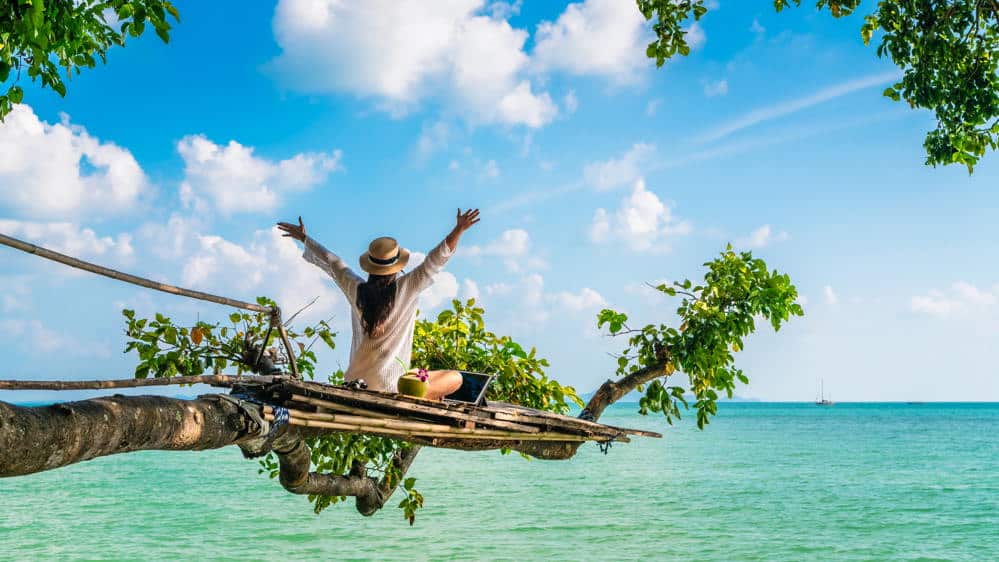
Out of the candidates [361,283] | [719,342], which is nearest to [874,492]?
[719,342]

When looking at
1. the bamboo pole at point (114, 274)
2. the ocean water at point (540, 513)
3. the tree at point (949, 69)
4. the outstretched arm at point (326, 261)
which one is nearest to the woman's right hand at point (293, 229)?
the outstretched arm at point (326, 261)

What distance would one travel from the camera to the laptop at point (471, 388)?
444 cm

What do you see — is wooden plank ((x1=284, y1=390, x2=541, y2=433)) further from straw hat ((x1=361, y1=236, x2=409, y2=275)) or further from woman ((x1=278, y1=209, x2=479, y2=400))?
straw hat ((x1=361, y1=236, x2=409, y2=275))

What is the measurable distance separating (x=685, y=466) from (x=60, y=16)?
1105 inches

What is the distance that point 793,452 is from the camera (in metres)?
35.9

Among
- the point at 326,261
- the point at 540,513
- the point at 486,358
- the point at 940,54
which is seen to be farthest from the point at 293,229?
the point at 540,513

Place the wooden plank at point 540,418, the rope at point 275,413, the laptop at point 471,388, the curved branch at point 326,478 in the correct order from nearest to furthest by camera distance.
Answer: the rope at point 275,413, the wooden plank at point 540,418, the curved branch at point 326,478, the laptop at point 471,388

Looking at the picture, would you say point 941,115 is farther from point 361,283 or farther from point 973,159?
point 361,283

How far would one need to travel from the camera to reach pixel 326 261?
473cm

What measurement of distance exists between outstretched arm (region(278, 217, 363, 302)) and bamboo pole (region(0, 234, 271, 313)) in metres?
1.32

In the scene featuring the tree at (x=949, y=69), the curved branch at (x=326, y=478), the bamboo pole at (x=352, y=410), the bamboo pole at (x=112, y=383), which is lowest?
the curved branch at (x=326, y=478)

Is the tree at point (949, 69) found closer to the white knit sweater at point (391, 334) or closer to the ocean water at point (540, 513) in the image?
the white knit sweater at point (391, 334)

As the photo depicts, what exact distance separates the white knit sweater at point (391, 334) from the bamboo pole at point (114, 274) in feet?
4.07

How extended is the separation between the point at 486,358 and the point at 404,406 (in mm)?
2522
